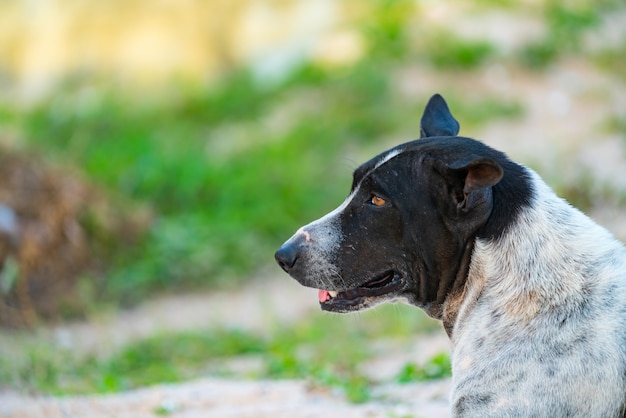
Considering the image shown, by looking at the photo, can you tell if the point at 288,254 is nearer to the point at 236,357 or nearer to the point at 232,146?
the point at 236,357

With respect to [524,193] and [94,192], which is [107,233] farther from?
[524,193]

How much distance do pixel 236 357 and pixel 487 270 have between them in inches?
146

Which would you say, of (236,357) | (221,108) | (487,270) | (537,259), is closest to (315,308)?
(236,357)

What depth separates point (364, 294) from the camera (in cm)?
389

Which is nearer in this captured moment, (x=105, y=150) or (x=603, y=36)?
(x=105, y=150)

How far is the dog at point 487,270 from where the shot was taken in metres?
3.34

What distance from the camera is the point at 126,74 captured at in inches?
618

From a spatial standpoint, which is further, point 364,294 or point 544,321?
point 364,294

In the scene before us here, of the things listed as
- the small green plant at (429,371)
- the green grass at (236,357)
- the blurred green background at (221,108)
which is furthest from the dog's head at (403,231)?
the blurred green background at (221,108)

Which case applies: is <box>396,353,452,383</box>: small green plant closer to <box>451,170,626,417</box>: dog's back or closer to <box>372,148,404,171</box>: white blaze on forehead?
<box>451,170,626,417</box>: dog's back

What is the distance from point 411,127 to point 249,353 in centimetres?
565

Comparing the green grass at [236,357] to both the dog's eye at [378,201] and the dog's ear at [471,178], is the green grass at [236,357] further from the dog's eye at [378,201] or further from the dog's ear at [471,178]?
the dog's ear at [471,178]

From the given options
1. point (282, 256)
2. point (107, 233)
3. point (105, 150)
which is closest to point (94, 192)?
point (107, 233)

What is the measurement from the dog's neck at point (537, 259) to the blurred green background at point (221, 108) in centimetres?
534
